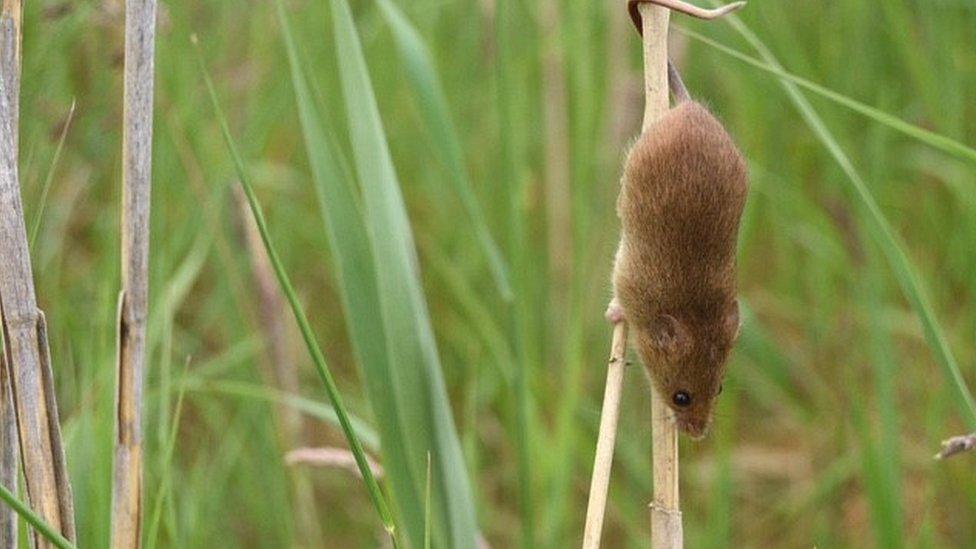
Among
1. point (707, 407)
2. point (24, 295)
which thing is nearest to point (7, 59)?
point (24, 295)

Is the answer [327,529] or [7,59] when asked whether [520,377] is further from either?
[327,529]

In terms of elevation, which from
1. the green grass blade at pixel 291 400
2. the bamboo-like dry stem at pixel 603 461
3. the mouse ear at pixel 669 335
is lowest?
the green grass blade at pixel 291 400

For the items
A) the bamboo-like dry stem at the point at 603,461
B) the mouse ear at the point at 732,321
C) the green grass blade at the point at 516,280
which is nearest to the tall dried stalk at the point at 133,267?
the bamboo-like dry stem at the point at 603,461

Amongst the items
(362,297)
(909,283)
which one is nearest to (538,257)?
(362,297)

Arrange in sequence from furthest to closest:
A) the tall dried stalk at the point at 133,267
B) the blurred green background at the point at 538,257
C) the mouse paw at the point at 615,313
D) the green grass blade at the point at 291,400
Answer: the blurred green background at the point at 538,257 → the green grass blade at the point at 291,400 → the mouse paw at the point at 615,313 → the tall dried stalk at the point at 133,267

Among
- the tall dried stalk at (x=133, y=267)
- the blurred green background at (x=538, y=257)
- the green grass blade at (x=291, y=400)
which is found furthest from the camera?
the blurred green background at (x=538, y=257)

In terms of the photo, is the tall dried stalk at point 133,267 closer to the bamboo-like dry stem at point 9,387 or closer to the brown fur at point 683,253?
the bamboo-like dry stem at point 9,387

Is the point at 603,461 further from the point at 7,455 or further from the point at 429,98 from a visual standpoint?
the point at 429,98

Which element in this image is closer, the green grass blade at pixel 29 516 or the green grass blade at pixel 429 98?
the green grass blade at pixel 29 516
